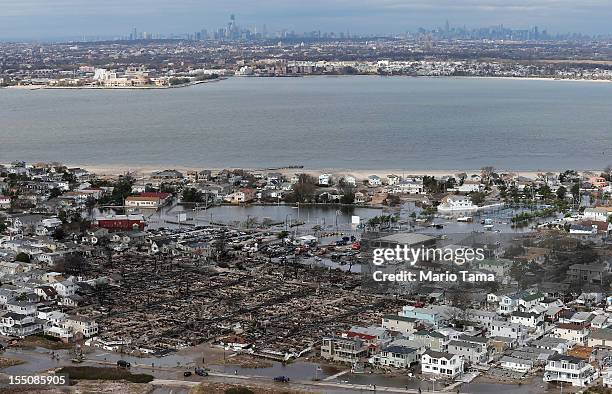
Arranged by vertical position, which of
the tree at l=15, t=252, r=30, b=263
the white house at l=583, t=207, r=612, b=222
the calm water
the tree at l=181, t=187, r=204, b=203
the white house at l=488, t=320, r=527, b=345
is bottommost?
the calm water

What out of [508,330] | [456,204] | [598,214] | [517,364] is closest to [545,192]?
[456,204]

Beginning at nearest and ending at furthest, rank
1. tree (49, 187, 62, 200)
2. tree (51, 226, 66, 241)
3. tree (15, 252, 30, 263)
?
tree (15, 252, 30, 263) → tree (51, 226, 66, 241) → tree (49, 187, 62, 200)

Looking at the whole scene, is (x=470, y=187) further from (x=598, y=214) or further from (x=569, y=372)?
(x=569, y=372)

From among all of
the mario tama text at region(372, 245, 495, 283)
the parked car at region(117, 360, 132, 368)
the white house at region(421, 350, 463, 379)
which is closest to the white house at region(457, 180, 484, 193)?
the mario tama text at region(372, 245, 495, 283)

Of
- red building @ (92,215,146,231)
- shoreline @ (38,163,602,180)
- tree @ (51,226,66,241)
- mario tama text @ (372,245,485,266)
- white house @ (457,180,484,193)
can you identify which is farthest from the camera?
shoreline @ (38,163,602,180)

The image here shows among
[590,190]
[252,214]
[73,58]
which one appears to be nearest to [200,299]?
[252,214]

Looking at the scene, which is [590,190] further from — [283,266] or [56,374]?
[56,374]

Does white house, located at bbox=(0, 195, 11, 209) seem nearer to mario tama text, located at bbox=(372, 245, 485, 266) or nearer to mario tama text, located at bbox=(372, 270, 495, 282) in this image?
mario tama text, located at bbox=(372, 245, 485, 266)
